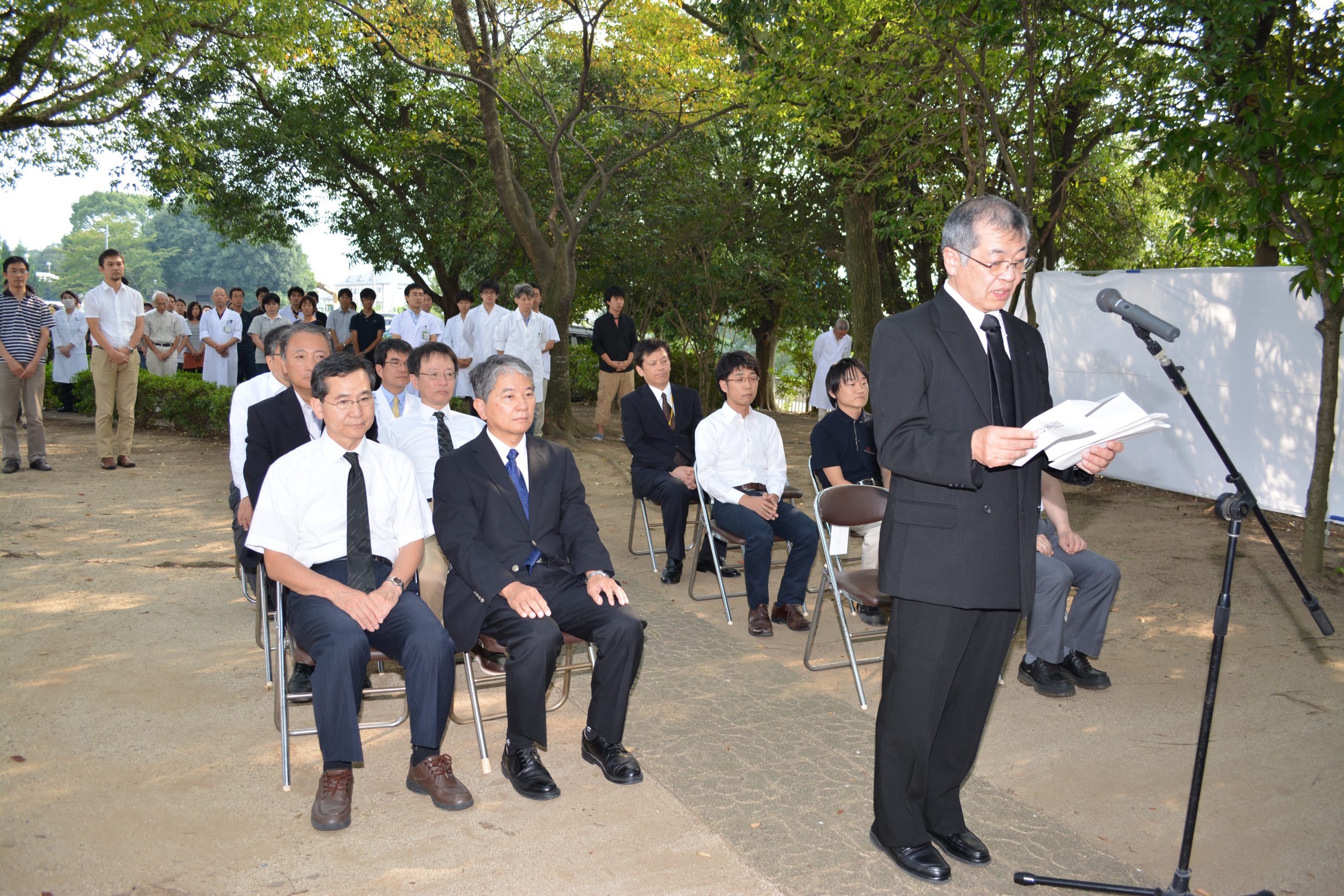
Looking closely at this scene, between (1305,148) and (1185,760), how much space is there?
387cm

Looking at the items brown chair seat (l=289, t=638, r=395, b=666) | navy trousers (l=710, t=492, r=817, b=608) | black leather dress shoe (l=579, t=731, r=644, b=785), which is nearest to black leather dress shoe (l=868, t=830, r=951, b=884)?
black leather dress shoe (l=579, t=731, r=644, b=785)

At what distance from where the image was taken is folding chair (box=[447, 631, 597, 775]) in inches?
146

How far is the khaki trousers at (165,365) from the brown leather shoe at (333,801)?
472 inches

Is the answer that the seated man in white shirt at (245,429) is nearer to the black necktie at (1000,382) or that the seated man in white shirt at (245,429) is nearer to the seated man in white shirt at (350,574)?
the seated man in white shirt at (350,574)

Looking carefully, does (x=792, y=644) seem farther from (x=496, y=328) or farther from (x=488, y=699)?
(x=496, y=328)

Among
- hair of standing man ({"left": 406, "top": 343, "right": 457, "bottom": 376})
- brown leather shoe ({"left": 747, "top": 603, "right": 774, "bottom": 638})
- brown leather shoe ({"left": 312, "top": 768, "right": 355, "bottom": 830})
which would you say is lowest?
brown leather shoe ({"left": 312, "top": 768, "right": 355, "bottom": 830})

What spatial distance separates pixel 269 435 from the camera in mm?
4520

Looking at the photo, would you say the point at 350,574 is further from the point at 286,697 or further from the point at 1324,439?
the point at 1324,439

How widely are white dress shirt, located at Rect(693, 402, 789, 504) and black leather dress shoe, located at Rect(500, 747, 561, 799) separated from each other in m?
2.48

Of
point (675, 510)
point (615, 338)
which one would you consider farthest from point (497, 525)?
point (615, 338)

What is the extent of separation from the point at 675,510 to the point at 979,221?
4.04 m

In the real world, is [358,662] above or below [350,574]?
below

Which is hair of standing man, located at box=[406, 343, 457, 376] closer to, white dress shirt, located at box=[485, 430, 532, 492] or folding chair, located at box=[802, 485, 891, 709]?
white dress shirt, located at box=[485, 430, 532, 492]

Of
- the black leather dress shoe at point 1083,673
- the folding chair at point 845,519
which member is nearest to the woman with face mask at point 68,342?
the folding chair at point 845,519
